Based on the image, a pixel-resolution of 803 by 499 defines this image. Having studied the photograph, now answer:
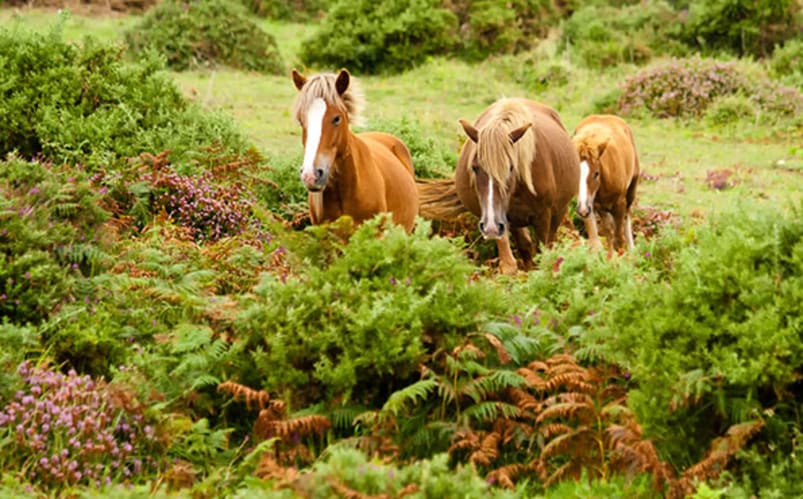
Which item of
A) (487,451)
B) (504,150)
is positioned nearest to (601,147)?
(504,150)

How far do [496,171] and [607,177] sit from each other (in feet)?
10.4

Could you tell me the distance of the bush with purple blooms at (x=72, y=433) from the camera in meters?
4.61

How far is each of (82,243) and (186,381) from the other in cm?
184

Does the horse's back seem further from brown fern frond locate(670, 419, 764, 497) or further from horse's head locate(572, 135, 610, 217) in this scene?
brown fern frond locate(670, 419, 764, 497)

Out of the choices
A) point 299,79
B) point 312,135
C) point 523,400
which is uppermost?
point 299,79

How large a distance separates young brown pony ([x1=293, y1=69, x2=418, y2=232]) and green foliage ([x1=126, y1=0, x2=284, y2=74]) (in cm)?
1466

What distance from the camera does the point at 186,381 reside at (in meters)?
5.47

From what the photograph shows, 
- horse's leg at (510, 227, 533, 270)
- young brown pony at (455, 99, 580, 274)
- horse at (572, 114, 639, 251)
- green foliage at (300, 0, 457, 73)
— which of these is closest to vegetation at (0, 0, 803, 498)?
young brown pony at (455, 99, 580, 274)

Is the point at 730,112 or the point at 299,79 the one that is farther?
the point at 730,112

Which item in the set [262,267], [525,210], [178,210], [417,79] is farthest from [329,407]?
[417,79]

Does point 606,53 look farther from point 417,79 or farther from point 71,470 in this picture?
point 71,470

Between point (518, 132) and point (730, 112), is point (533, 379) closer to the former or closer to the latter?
point (518, 132)

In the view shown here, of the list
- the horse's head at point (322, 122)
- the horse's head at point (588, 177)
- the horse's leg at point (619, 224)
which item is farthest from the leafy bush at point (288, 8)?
the horse's head at point (322, 122)

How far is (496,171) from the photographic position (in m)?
9.14
